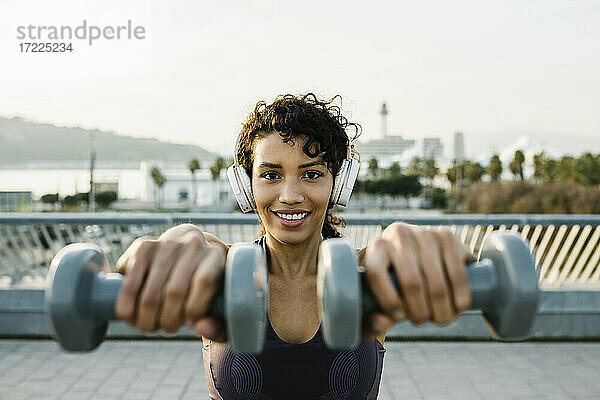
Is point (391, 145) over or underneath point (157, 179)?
over

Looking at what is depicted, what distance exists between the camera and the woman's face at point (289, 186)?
1258mm

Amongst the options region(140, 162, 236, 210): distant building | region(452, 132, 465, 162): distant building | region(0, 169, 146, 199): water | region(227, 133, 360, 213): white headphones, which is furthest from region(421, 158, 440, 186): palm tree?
region(227, 133, 360, 213): white headphones

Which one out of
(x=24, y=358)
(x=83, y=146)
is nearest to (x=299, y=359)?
(x=24, y=358)

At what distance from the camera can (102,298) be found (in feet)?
2.08

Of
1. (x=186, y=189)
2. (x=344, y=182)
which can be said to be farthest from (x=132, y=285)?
(x=186, y=189)

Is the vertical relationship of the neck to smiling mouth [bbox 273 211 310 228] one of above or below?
below

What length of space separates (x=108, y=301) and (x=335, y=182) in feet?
2.77

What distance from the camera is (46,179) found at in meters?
116

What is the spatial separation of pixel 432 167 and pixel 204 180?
34971 millimetres

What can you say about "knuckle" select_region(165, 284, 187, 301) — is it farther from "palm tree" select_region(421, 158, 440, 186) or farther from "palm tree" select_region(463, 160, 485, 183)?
"palm tree" select_region(421, 158, 440, 186)

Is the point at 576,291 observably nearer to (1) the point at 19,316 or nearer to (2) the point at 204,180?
(1) the point at 19,316

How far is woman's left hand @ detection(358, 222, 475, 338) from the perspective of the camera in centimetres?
62

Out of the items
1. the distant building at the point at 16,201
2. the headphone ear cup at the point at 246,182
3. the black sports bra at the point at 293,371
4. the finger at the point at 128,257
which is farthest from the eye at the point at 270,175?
the distant building at the point at 16,201

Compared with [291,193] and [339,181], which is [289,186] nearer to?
[291,193]
